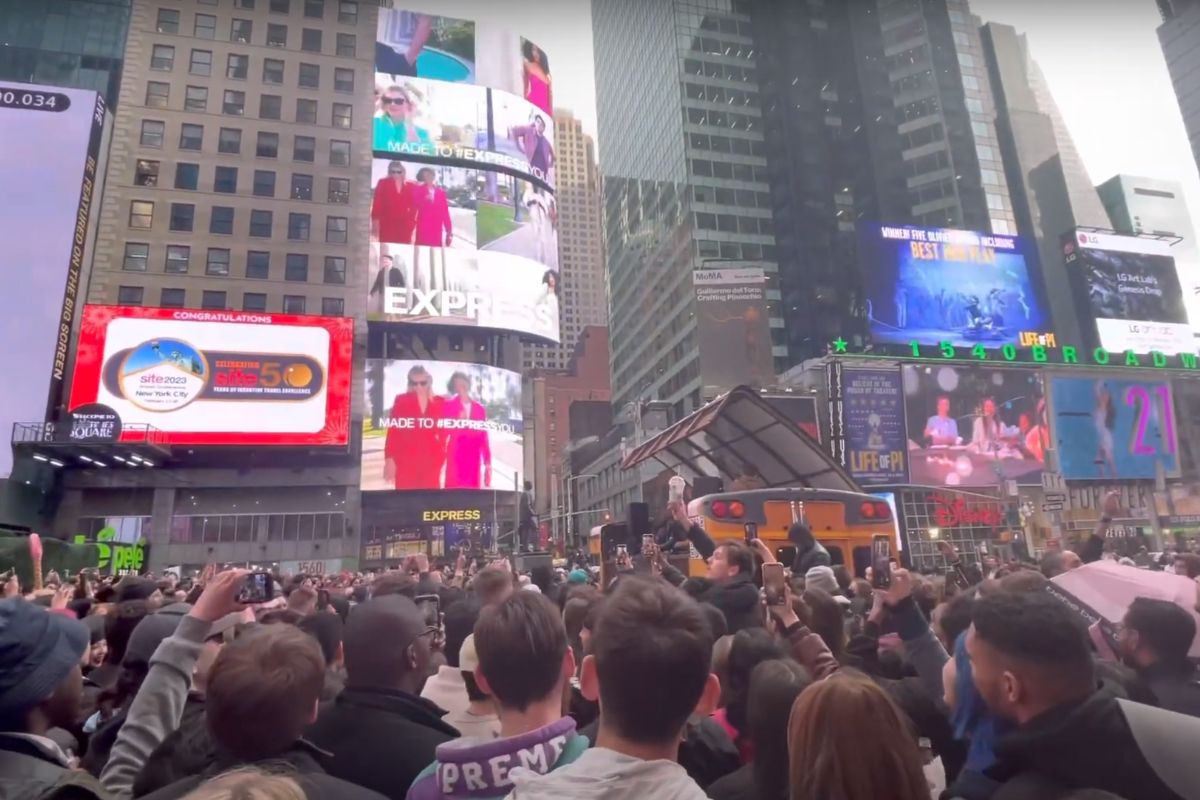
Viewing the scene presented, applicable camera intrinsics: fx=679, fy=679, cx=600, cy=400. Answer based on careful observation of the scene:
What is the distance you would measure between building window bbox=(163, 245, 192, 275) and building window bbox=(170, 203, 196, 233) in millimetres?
1328

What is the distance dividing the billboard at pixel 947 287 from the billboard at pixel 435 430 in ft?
79.2

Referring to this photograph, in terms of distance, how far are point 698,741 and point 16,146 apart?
47409 mm

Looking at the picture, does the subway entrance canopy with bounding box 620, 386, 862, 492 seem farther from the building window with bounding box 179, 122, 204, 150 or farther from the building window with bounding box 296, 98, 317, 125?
the building window with bounding box 179, 122, 204, 150


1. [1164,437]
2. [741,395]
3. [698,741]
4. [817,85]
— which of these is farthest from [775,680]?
[817,85]

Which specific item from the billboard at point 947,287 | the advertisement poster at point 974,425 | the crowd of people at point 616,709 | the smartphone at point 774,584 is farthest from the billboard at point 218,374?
the smartphone at point 774,584

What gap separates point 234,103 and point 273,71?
3778 millimetres

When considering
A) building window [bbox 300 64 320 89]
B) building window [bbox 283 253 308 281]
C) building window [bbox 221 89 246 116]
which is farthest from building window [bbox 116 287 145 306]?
building window [bbox 300 64 320 89]

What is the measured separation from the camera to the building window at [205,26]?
154ft

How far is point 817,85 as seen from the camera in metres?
78.2

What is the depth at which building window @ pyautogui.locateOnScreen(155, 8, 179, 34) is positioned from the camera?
4619 centimetres

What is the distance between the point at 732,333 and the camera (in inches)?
1628

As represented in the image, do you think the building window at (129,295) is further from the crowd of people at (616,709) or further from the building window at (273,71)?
the crowd of people at (616,709)

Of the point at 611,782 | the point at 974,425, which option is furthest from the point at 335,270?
the point at 611,782

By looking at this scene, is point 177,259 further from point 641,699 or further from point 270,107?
point 641,699
